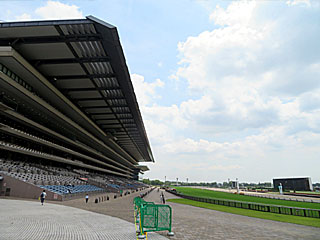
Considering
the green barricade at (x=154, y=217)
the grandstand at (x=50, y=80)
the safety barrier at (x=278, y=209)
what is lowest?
the safety barrier at (x=278, y=209)

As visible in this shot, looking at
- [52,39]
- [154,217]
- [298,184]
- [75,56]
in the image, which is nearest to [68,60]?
[75,56]

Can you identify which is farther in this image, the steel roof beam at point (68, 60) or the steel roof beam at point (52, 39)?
the steel roof beam at point (68, 60)

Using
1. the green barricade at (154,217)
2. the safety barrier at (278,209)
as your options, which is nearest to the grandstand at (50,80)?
the green barricade at (154,217)

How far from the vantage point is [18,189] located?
21.1 m

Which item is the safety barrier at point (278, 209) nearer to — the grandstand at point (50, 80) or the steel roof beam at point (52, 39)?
the grandstand at point (50, 80)

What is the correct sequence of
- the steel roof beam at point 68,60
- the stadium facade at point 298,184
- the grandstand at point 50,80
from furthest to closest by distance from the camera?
the stadium facade at point 298,184 < the steel roof beam at point 68,60 < the grandstand at point 50,80

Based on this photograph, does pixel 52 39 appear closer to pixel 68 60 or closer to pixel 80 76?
pixel 68 60

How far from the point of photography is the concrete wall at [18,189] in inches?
823

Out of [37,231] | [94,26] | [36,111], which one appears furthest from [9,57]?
[37,231]

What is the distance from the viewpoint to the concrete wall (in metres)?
20.9

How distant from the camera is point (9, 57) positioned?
2017 cm

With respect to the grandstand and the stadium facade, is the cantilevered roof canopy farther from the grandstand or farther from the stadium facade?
the stadium facade

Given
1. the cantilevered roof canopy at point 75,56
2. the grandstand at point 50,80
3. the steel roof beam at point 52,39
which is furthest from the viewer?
the steel roof beam at point 52,39

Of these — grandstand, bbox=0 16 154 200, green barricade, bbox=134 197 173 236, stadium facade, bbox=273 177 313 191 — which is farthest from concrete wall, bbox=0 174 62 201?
stadium facade, bbox=273 177 313 191
